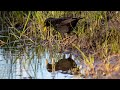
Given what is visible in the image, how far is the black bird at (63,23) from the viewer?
4.01 metres

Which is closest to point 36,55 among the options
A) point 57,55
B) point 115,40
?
point 57,55

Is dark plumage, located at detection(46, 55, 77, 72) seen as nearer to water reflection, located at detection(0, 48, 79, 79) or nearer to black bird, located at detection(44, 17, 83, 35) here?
water reflection, located at detection(0, 48, 79, 79)

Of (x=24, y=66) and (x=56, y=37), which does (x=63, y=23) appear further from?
(x=24, y=66)

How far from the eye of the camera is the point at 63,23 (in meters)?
4.02

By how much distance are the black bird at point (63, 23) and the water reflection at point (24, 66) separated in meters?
0.30

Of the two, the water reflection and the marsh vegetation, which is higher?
the marsh vegetation

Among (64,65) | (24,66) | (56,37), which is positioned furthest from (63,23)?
(24,66)

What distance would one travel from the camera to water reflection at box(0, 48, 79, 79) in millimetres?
3352

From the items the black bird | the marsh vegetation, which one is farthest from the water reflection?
the black bird

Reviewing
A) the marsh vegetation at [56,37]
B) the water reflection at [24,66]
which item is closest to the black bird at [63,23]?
the marsh vegetation at [56,37]

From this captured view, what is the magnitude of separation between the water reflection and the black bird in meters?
0.30

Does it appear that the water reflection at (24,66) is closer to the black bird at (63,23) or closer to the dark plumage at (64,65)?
the dark plumage at (64,65)
